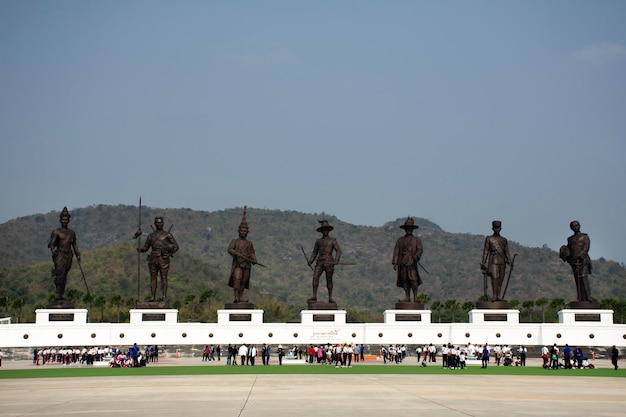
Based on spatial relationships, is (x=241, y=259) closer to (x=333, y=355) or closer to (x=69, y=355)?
(x=333, y=355)

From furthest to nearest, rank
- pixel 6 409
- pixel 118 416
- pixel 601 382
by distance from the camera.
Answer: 1. pixel 601 382
2. pixel 6 409
3. pixel 118 416

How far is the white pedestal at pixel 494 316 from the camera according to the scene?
4138 cm

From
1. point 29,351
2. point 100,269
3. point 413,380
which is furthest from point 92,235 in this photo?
point 413,380

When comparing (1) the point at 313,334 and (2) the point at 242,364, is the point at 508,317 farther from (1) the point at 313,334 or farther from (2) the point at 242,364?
(2) the point at 242,364

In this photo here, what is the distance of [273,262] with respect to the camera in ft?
449

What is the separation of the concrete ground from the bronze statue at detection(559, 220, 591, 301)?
506 inches

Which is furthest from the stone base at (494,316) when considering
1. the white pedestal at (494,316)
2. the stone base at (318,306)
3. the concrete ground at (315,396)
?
the concrete ground at (315,396)

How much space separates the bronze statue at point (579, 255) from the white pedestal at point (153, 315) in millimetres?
19919

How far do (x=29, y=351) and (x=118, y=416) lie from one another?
24.8 m

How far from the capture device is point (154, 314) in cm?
4084

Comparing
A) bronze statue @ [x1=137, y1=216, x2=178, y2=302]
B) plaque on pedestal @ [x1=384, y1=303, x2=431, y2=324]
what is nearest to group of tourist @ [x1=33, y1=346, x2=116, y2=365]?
bronze statue @ [x1=137, y1=216, x2=178, y2=302]

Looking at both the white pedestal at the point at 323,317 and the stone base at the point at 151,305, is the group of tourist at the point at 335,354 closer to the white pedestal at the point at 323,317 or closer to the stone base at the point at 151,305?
the white pedestal at the point at 323,317

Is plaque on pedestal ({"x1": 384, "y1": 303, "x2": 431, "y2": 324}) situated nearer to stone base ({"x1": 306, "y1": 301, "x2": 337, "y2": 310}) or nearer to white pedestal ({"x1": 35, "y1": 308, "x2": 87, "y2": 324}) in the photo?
stone base ({"x1": 306, "y1": 301, "x2": 337, "y2": 310})

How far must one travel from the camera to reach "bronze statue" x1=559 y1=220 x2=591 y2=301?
40.7 meters
